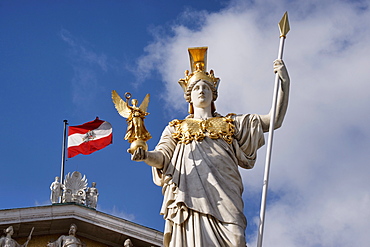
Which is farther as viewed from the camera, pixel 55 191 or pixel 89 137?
pixel 89 137

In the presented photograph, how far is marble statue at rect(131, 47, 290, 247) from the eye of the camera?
15.5 m

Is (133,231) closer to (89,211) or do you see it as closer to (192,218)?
(89,211)

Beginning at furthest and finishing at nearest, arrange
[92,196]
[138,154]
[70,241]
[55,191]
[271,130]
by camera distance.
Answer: [92,196] < [55,191] < [70,241] < [271,130] < [138,154]

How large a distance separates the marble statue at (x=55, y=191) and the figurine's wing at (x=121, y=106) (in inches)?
669

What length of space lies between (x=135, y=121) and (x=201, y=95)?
65.2 inches

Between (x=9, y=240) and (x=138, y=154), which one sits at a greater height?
(x=9, y=240)

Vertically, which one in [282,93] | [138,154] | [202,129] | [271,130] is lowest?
[138,154]

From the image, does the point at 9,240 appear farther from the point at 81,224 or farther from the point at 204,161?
the point at 204,161

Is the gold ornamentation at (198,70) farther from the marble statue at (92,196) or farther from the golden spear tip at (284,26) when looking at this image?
the marble statue at (92,196)

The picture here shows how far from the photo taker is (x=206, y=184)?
1584 cm

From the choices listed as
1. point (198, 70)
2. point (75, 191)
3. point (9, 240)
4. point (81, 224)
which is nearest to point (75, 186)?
point (75, 191)

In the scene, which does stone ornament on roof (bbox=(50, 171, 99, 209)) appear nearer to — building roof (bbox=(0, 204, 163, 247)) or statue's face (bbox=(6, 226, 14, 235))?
building roof (bbox=(0, 204, 163, 247))

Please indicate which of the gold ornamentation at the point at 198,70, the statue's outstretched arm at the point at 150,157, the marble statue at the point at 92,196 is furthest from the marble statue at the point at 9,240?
the statue's outstretched arm at the point at 150,157

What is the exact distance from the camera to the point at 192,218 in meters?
15.6
